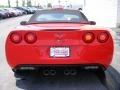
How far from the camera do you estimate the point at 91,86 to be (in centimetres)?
664

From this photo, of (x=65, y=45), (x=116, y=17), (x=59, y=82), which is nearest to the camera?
(x=65, y=45)

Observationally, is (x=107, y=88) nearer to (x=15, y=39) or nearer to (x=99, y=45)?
(x=99, y=45)

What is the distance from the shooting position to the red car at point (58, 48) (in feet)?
20.9

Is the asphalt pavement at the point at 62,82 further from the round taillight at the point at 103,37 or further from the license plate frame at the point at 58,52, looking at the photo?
the round taillight at the point at 103,37

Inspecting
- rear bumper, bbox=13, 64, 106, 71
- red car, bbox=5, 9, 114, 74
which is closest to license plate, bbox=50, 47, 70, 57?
red car, bbox=5, 9, 114, 74

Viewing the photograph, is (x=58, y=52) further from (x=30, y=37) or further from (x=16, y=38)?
(x=16, y=38)

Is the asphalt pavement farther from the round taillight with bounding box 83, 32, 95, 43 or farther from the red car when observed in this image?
the round taillight with bounding box 83, 32, 95, 43

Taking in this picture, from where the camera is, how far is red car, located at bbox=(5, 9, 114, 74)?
6367 millimetres

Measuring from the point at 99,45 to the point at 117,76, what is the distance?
1.20 m

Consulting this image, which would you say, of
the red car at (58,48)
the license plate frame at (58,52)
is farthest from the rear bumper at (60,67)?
the license plate frame at (58,52)

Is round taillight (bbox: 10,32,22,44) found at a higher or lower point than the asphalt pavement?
higher

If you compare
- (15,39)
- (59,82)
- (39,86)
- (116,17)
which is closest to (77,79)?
(59,82)

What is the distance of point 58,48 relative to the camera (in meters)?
6.39

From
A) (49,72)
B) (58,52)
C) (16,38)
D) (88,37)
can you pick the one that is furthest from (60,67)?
(16,38)
